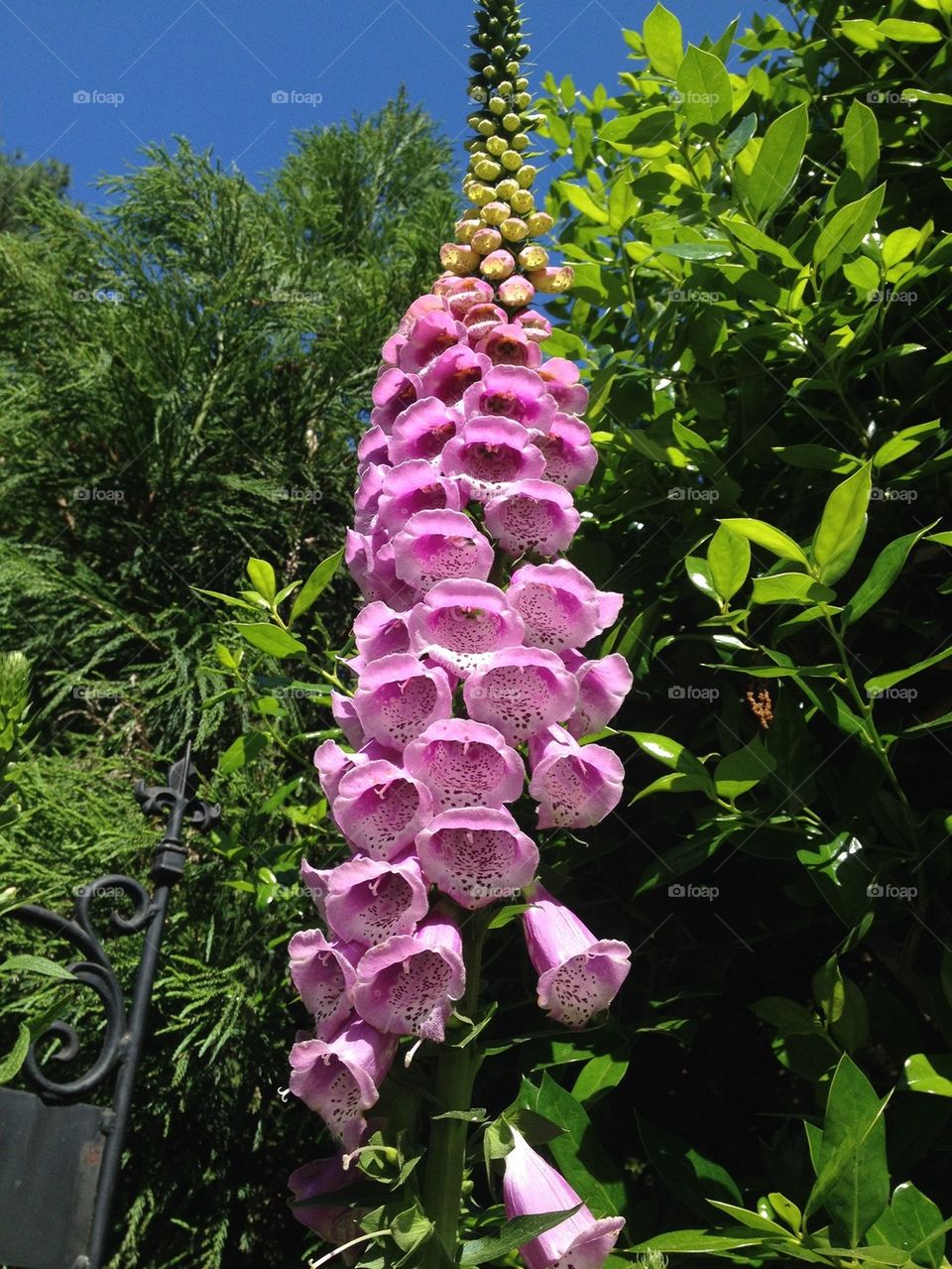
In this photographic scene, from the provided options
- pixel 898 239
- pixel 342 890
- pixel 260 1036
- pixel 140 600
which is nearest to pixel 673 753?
pixel 342 890

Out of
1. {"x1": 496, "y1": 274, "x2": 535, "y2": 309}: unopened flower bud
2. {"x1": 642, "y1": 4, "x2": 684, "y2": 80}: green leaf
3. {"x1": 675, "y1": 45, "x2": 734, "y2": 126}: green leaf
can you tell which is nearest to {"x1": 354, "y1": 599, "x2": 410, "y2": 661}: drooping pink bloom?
{"x1": 496, "y1": 274, "x2": 535, "y2": 309}: unopened flower bud

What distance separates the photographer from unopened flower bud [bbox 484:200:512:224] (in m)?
1.35

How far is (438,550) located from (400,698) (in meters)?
0.18

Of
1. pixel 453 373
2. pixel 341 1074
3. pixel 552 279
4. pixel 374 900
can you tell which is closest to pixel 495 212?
pixel 552 279

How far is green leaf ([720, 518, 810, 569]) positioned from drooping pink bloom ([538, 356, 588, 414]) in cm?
36

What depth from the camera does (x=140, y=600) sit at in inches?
111

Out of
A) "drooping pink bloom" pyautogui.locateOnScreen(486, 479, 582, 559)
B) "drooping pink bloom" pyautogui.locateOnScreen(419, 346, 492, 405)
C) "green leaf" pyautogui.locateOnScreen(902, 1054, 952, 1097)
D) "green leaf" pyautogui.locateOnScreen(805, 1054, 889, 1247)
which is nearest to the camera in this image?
"green leaf" pyautogui.locateOnScreen(805, 1054, 889, 1247)

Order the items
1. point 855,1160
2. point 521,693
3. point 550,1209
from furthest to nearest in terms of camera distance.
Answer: point 521,693 → point 550,1209 → point 855,1160

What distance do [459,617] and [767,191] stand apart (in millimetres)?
674

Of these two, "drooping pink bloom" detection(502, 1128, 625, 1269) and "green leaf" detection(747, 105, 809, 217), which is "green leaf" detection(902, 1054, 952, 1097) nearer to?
"drooping pink bloom" detection(502, 1128, 625, 1269)

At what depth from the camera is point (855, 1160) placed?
80 cm

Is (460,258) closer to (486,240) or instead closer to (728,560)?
(486,240)

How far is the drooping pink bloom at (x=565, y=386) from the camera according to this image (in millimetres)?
1296

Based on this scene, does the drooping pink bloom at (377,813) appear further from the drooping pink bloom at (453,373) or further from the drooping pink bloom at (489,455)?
the drooping pink bloom at (453,373)
